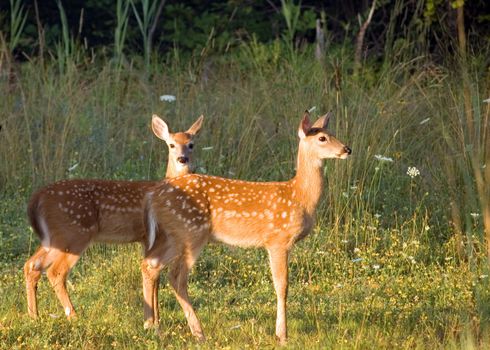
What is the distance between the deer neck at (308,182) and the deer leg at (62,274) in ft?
4.42

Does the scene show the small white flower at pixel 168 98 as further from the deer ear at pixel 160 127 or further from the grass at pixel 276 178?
the deer ear at pixel 160 127

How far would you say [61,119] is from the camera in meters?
10.6

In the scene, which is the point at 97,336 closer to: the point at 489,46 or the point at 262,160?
the point at 262,160

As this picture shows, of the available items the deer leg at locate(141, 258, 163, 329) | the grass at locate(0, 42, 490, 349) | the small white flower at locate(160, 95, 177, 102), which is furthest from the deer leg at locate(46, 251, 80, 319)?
the small white flower at locate(160, 95, 177, 102)

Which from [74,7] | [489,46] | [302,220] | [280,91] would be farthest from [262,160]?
[74,7]

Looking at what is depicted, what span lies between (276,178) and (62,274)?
334 centimetres

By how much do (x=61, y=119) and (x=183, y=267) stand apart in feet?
15.0

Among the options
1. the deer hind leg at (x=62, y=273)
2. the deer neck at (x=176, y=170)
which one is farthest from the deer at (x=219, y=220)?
the deer neck at (x=176, y=170)

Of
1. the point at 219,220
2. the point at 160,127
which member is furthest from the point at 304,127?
the point at 160,127

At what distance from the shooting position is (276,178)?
31.5 ft

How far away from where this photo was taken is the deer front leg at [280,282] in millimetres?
6043

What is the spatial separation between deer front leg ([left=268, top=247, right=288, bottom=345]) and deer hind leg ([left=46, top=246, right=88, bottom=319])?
45.2 inches

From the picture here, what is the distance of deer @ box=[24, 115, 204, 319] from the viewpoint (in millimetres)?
6641

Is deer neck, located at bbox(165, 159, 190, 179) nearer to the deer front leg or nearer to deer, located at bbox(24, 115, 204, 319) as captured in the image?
deer, located at bbox(24, 115, 204, 319)
